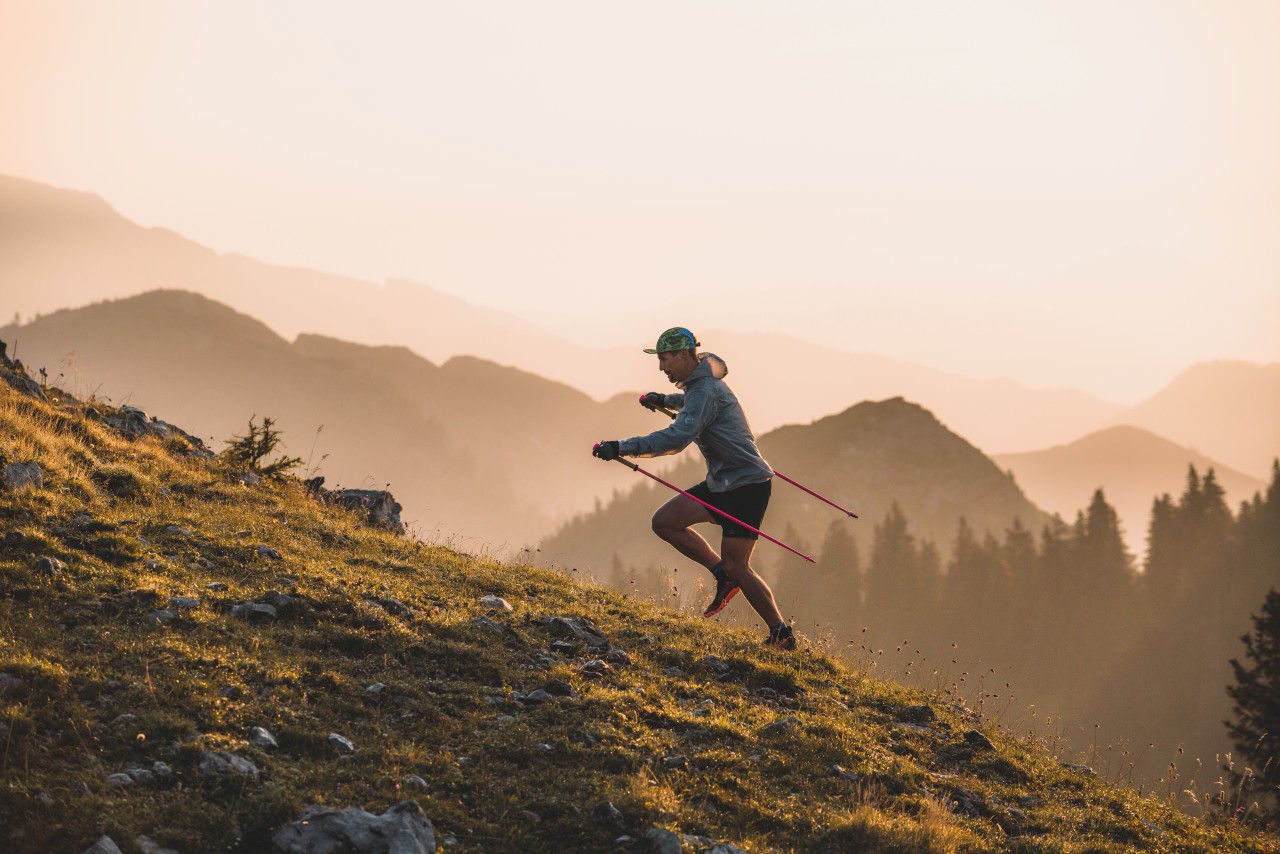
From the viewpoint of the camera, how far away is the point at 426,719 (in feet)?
26.7

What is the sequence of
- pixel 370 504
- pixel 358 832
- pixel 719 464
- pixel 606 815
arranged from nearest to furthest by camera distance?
1. pixel 358 832
2. pixel 606 815
3. pixel 719 464
4. pixel 370 504

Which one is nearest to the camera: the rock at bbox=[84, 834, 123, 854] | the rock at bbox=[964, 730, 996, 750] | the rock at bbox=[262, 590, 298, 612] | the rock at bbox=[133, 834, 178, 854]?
the rock at bbox=[84, 834, 123, 854]

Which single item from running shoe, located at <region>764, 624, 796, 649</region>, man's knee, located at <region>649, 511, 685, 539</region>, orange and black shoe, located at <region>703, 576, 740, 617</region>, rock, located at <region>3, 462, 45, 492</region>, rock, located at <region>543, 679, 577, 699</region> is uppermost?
man's knee, located at <region>649, 511, 685, 539</region>

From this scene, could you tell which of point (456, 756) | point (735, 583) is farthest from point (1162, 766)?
point (456, 756)

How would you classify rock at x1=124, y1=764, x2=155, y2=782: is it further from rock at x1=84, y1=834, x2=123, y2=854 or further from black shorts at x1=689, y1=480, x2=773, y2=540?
black shorts at x1=689, y1=480, x2=773, y2=540

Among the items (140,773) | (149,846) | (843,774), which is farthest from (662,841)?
(140,773)

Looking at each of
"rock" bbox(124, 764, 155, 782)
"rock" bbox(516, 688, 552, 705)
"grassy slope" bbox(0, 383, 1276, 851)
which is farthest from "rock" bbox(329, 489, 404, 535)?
"rock" bbox(124, 764, 155, 782)

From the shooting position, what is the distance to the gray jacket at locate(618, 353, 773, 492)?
38.1ft

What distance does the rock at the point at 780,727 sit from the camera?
9.42 m

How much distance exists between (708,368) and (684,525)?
2033mm

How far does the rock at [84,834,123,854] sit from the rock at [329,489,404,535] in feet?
36.7

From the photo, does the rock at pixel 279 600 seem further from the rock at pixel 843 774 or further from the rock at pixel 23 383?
the rock at pixel 23 383

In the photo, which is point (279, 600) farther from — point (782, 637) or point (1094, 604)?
point (1094, 604)

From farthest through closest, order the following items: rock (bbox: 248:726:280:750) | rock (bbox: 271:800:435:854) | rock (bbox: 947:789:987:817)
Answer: rock (bbox: 947:789:987:817)
rock (bbox: 248:726:280:750)
rock (bbox: 271:800:435:854)
